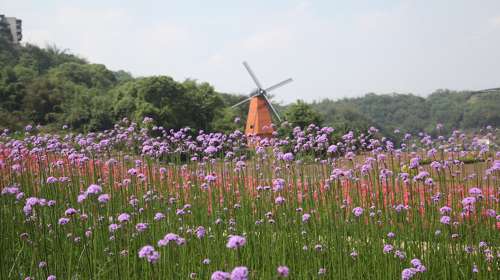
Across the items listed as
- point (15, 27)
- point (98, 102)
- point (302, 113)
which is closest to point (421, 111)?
point (302, 113)

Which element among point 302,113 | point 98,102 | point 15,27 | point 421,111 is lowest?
point 302,113

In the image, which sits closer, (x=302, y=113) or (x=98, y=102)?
(x=302, y=113)

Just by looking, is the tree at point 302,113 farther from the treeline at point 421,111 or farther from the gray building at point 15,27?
the gray building at point 15,27

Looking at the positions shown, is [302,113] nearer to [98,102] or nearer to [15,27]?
[98,102]

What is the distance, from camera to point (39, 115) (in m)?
35.0

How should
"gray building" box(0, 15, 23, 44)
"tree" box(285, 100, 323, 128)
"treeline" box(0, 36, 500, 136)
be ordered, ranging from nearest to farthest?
"treeline" box(0, 36, 500, 136) → "tree" box(285, 100, 323, 128) → "gray building" box(0, 15, 23, 44)

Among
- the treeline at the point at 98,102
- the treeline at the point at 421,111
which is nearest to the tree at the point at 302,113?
the treeline at the point at 98,102

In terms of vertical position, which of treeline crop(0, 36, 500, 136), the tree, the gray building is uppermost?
the gray building

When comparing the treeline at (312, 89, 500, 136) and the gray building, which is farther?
the gray building

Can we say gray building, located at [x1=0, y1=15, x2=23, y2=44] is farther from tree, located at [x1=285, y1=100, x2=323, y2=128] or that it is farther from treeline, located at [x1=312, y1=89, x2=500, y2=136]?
tree, located at [x1=285, y1=100, x2=323, y2=128]

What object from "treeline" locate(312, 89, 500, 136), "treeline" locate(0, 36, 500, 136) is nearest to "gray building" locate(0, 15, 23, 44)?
"treeline" locate(0, 36, 500, 136)

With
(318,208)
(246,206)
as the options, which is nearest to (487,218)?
(318,208)

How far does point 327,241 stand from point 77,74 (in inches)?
2162

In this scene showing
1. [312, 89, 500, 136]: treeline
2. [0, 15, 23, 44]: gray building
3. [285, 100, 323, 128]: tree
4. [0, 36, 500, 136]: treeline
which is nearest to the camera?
[0, 36, 500, 136]: treeline
